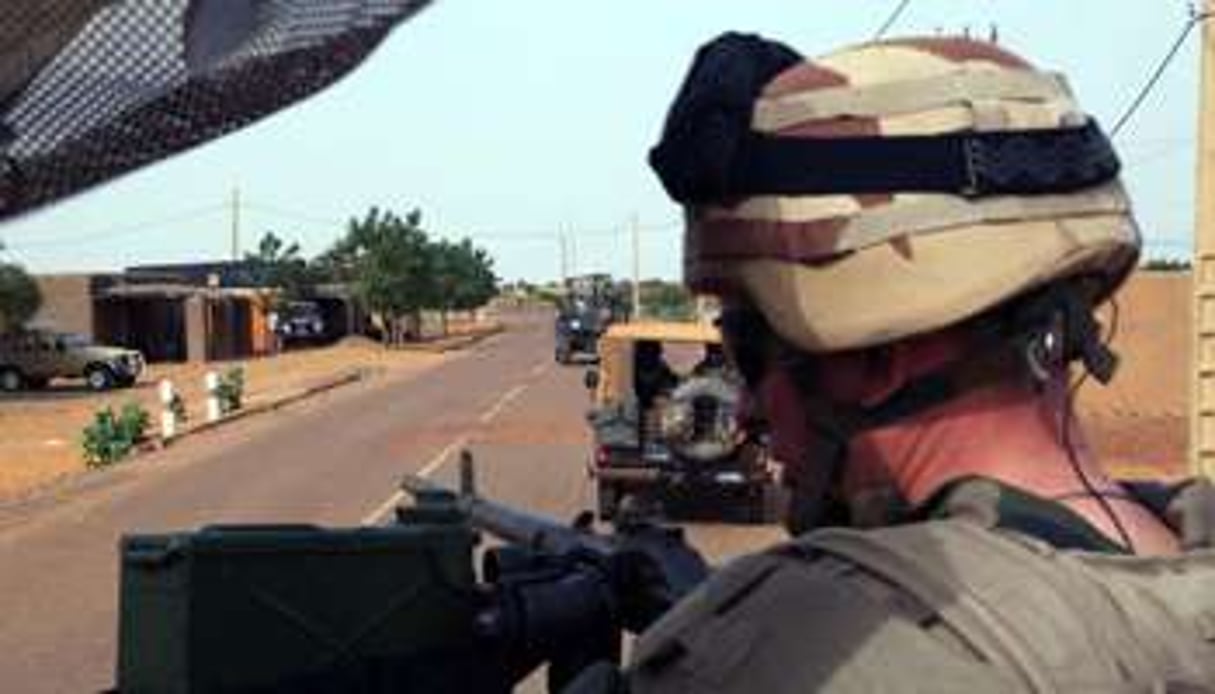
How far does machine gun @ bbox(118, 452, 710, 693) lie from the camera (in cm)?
226

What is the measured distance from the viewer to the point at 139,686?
2303mm

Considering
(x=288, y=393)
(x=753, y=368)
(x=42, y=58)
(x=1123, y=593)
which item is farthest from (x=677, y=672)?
(x=288, y=393)

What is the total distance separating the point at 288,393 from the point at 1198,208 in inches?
1466

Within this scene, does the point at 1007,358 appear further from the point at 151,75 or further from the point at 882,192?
the point at 151,75

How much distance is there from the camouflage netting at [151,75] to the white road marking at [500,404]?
3474cm

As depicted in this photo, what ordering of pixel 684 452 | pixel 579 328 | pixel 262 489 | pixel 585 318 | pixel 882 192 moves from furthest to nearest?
pixel 585 318
pixel 579 328
pixel 262 489
pixel 684 452
pixel 882 192

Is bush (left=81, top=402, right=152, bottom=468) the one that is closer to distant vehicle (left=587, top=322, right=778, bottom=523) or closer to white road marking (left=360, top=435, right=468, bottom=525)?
white road marking (left=360, top=435, right=468, bottom=525)

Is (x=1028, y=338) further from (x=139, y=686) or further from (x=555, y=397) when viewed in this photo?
(x=555, y=397)

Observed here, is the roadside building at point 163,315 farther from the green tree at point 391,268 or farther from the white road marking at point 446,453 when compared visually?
the white road marking at point 446,453

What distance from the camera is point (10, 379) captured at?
202 ft

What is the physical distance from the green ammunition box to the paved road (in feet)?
28.7

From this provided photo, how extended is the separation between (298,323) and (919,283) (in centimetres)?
9257

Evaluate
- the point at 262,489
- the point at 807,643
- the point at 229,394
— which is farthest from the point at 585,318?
the point at 807,643

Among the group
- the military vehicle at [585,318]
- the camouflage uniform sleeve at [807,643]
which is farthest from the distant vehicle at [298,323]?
the camouflage uniform sleeve at [807,643]
